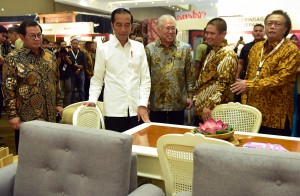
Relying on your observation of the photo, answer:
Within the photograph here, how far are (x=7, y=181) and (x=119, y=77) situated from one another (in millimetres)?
1184

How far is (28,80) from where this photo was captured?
98.7 inches

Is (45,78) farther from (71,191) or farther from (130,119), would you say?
(71,191)

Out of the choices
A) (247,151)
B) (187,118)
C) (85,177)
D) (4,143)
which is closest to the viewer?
(247,151)

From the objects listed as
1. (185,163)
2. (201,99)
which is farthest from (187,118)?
(185,163)

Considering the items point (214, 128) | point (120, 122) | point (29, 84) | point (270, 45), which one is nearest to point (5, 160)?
point (29, 84)

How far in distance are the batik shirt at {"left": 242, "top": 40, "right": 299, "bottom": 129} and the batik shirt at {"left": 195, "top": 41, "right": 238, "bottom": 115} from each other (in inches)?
6.8

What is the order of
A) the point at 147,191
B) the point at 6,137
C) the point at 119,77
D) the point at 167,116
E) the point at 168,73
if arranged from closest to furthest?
the point at 147,191 < the point at 119,77 < the point at 168,73 < the point at 167,116 < the point at 6,137

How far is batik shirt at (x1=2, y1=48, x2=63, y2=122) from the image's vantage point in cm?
246

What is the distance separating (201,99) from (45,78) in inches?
52.0

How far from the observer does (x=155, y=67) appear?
2982mm

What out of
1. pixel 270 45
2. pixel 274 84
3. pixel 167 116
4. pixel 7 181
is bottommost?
pixel 7 181

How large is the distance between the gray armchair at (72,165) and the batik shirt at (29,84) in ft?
2.70

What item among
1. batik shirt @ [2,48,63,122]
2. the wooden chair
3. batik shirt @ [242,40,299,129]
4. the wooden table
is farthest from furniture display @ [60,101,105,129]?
batik shirt @ [242,40,299,129]

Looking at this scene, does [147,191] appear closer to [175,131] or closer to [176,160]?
[176,160]
